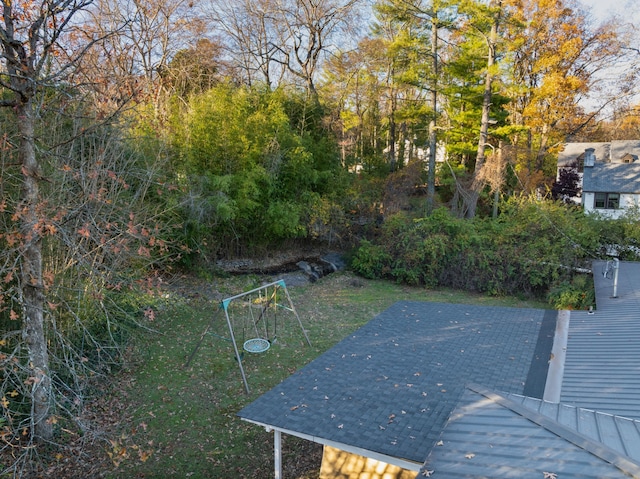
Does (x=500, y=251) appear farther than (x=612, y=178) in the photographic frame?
No

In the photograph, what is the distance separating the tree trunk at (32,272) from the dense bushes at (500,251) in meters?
11.0

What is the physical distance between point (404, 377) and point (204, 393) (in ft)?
10.7

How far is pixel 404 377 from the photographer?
625 cm

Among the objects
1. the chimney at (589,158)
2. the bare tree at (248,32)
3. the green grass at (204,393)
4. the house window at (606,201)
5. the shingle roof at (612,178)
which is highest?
the bare tree at (248,32)

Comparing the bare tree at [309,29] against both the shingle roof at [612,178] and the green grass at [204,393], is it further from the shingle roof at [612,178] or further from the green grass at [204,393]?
the shingle roof at [612,178]

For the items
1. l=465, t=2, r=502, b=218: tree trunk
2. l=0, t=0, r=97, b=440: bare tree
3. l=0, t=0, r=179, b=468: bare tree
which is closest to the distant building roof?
l=465, t=2, r=502, b=218: tree trunk

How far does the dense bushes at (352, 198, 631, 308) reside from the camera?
12.8 m

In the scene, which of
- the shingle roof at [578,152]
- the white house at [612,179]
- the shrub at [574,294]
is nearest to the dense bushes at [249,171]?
the shrub at [574,294]

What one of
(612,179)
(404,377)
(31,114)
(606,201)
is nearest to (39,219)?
(31,114)

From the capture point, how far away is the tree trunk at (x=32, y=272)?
15.5ft

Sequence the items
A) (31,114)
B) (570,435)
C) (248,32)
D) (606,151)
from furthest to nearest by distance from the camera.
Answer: (606,151) → (248,32) → (31,114) → (570,435)

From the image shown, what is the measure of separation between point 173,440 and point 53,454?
1.42 metres

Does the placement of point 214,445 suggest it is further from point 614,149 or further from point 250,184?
point 614,149

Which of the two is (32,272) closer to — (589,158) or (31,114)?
(31,114)
